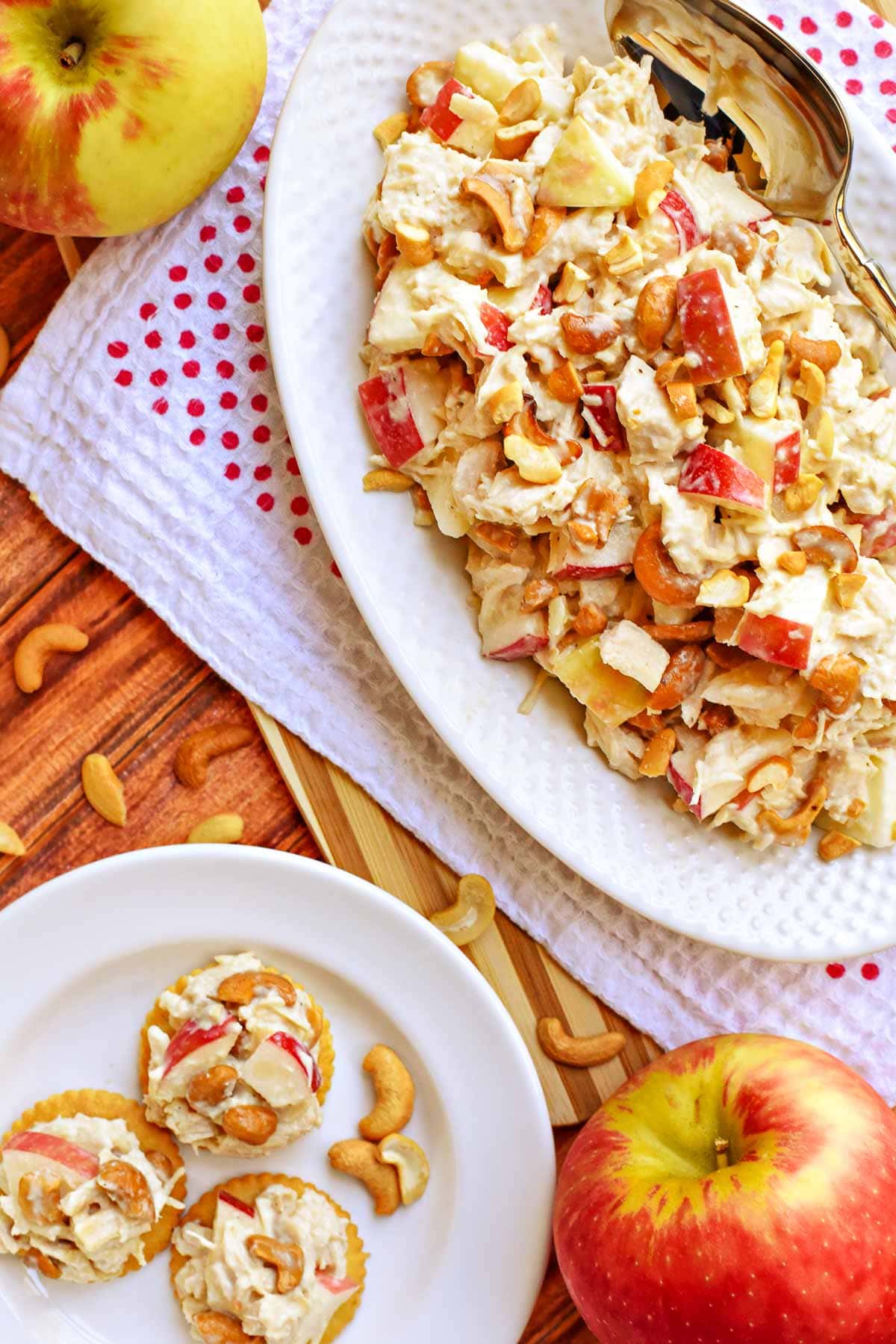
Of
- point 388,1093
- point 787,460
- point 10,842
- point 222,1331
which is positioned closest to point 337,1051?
point 388,1093

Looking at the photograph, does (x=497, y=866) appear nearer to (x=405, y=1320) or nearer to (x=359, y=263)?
(x=405, y=1320)

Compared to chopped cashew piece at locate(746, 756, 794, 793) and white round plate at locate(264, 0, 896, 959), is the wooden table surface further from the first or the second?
chopped cashew piece at locate(746, 756, 794, 793)

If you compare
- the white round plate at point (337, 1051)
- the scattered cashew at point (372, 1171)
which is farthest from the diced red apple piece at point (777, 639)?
the scattered cashew at point (372, 1171)

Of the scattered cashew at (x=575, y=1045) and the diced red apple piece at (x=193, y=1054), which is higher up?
the diced red apple piece at (x=193, y=1054)

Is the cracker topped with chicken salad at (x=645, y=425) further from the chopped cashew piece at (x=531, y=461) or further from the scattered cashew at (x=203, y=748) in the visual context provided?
the scattered cashew at (x=203, y=748)

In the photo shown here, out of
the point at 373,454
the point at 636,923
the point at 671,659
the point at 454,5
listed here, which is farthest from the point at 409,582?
the point at 454,5
